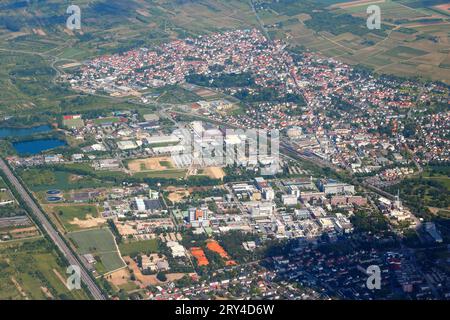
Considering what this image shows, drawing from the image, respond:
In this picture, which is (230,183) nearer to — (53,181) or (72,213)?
(72,213)

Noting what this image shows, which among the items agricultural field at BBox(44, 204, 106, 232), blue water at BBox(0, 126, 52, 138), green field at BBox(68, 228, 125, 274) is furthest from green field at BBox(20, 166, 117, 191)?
blue water at BBox(0, 126, 52, 138)

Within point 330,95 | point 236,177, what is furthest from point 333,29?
point 236,177

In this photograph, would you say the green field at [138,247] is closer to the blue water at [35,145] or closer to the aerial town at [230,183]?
the aerial town at [230,183]

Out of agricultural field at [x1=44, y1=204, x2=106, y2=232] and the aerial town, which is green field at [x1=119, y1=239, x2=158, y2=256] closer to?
the aerial town

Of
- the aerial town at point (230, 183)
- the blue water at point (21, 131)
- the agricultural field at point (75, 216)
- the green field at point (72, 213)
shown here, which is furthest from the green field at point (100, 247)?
the blue water at point (21, 131)
